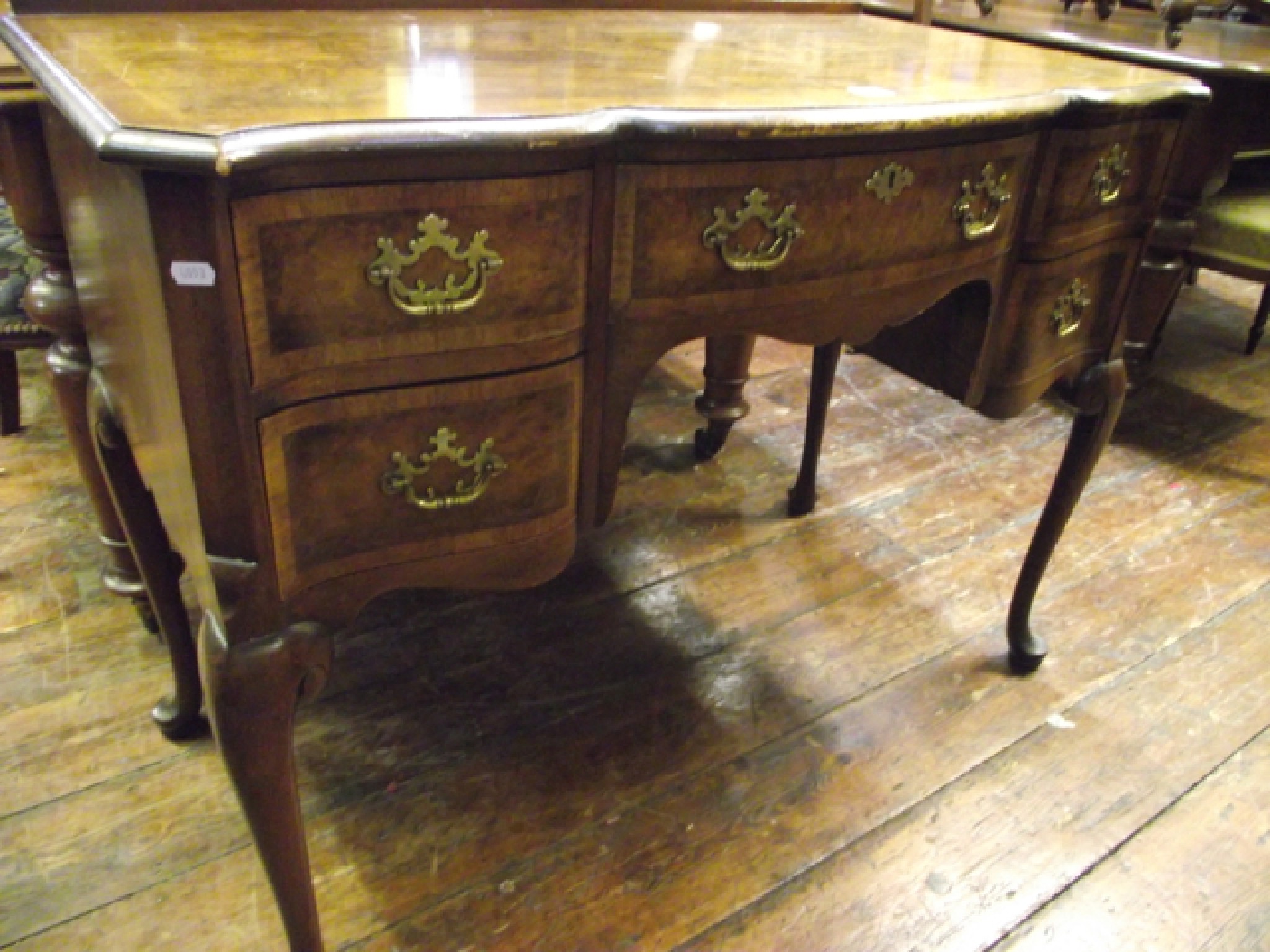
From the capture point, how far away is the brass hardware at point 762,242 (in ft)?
2.42

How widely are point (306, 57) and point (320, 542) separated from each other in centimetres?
39

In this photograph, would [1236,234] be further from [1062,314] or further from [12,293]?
[12,293]

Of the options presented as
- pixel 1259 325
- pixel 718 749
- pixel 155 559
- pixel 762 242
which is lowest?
pixel 718 749

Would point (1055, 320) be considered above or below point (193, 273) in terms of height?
below

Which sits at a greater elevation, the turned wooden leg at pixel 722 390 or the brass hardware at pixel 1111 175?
the brass hardware at pixel 1111 175

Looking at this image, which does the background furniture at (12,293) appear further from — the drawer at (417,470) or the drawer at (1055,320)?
the drawer at (1055,320)

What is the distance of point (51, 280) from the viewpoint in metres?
0.97

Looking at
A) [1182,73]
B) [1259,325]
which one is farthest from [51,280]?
[1259,325]

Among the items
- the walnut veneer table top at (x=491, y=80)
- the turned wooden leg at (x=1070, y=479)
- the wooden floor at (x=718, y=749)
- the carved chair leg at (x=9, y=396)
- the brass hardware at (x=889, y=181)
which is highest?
the walnut veneer table top at (x=491, y=80)

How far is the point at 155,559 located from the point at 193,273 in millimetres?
553

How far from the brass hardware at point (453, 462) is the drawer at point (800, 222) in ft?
0.50

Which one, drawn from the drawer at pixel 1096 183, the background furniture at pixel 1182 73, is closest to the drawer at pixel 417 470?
the drawer at pixel 1096 183

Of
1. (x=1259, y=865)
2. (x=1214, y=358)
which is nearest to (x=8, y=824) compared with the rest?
(x=1259, y=865)

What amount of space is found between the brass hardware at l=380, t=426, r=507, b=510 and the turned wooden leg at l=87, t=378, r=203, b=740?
0.39 metres
